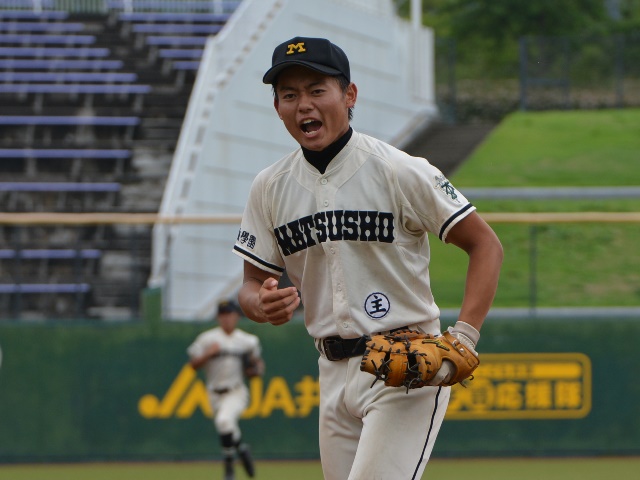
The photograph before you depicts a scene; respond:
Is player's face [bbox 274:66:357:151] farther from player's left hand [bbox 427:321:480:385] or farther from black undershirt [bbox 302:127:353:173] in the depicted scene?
player's left hand [bbox 427:321:480:385]

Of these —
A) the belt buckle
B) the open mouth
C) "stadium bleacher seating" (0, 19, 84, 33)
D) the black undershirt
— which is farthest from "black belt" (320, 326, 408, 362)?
"stadium bleacher seating" (0, 19, 84, 33)

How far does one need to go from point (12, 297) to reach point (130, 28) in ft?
32.4

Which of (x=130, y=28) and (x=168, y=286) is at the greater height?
(x=130, y=28)

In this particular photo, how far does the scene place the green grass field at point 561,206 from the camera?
1291cm

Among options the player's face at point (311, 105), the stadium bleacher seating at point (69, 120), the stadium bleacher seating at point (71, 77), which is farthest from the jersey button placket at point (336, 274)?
the stadium bleacher seating at point (71, 77)

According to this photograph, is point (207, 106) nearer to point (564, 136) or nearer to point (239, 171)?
point (239, 171)

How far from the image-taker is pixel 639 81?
97.1 feet

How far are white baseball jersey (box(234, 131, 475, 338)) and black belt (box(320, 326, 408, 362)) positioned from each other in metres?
0.03

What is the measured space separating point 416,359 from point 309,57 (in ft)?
3.90

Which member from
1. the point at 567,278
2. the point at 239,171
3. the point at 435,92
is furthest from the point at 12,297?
the point at 435,92

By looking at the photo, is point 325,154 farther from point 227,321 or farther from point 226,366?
point 226,366

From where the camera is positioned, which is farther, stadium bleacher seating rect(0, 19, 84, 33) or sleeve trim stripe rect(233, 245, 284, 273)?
stadium bleacher seating rect(0, 19, 84, 33)

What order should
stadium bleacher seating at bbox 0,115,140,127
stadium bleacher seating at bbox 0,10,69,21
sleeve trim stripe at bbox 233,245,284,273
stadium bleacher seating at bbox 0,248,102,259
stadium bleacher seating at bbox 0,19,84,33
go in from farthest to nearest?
1. stadium bleacher seating at bbox 0,10,69,21
2. stadium bleacher seating at bbox 0,19,84,33
3. stadium bleacher seating at bbox 0,115,140,127
4. stadium bleacher seating at bbox 0,248,102,259
5. sleeve trim stripe at bbox 233,245,284,273

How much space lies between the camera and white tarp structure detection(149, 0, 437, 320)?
13047mm
